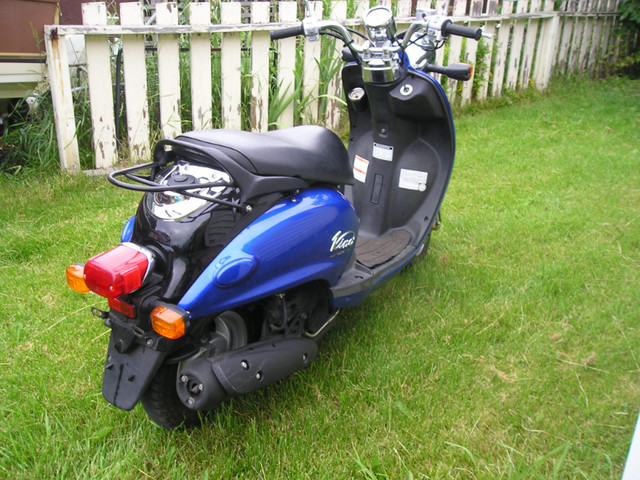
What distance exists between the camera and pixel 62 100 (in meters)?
3.87

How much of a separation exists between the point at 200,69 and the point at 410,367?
296 cm

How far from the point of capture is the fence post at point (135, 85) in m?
3.97

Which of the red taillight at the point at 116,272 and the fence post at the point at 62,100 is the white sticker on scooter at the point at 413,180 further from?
the fence post at the point at 62,100

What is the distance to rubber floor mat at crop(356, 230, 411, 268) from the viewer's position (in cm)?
256

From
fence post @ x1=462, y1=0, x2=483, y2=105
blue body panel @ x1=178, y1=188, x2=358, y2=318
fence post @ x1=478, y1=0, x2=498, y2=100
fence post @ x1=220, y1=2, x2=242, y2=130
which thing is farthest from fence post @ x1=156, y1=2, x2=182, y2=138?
fence post @ x1=478, y1=0, x2=498, y2=100

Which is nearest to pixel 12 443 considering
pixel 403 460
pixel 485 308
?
pixel 403 460

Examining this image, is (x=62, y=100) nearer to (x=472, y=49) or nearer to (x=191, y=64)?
(x=191, y=64)

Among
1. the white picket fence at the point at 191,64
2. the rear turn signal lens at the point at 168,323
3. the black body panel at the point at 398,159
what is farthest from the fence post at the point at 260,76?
the rear turn signal lens at the point at 168,323

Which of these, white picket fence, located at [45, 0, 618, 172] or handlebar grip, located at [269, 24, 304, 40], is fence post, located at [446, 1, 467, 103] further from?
handlebar grip, located at [269, 24, 304, 40]

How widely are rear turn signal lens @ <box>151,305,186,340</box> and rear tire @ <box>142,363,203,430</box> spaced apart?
0.21 meters

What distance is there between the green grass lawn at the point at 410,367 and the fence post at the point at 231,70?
3.68ft

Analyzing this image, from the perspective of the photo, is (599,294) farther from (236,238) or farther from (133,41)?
(133,41)

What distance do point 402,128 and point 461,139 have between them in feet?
8.64

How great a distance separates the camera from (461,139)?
531cm
